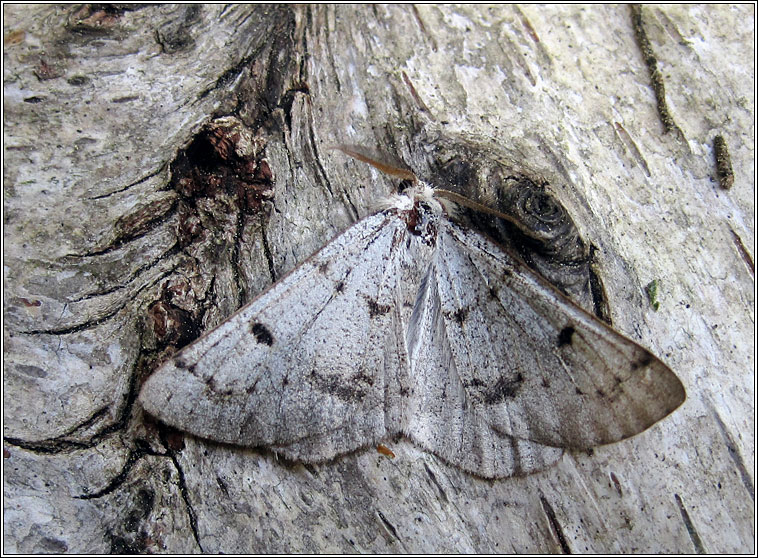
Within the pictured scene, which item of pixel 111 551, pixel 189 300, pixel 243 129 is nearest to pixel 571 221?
pixel 243 129

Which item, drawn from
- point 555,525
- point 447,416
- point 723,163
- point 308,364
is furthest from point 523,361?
point 723,163

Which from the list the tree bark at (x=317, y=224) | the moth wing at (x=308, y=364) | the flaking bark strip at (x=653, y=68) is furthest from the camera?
the flaking bark strip at (x=653, y=68)

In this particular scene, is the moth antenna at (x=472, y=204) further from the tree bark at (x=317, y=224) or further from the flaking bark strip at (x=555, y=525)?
the flaking bark strip at (x=555, y=525)

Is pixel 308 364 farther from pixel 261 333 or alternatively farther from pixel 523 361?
pixel 523 361

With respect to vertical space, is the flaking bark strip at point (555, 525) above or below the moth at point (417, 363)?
below

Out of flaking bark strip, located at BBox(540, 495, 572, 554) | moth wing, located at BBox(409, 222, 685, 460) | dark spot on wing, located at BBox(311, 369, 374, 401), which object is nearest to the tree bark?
flaking bark strip, located at BBox(540, 495, 572, 554)

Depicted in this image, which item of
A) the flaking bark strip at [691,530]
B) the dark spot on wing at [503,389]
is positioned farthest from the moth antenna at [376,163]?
the flaking bark strip at [691,530]

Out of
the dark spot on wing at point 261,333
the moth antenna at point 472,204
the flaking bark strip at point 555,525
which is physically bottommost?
the flaking bark strip at point 555,525
